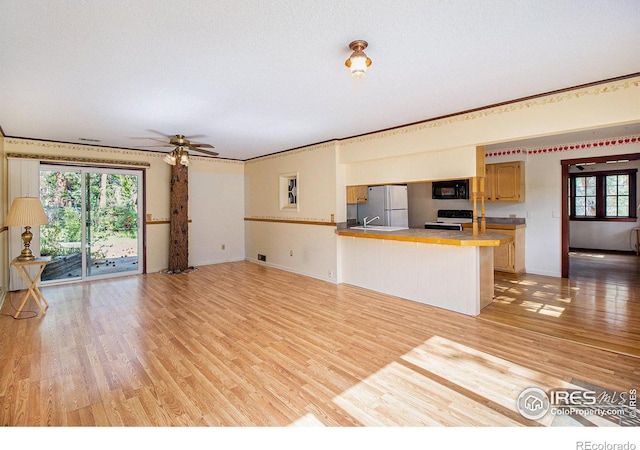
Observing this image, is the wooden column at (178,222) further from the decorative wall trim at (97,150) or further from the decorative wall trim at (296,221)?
the decorative wall trim at (296,221)

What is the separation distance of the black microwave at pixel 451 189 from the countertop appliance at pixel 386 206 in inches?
45.2

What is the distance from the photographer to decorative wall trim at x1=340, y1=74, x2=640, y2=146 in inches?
112

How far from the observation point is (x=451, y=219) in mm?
6836

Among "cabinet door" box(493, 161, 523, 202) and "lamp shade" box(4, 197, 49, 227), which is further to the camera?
"cabinet door" box(493, 161, 523, 202)

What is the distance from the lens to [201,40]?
2180 millimetres

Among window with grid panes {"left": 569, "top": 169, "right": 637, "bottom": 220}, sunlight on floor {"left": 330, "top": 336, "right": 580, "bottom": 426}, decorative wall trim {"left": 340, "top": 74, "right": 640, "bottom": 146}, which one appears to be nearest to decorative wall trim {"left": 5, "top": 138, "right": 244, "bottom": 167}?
decorative wall trim {"left": 340, "top": 74, "right": 640, "bottom": 146}

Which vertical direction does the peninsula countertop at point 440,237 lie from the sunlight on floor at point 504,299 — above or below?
above

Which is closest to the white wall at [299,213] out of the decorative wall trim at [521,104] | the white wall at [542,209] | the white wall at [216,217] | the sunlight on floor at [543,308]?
the white wall at [216,217]

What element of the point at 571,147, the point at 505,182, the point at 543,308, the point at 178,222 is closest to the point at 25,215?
the point at 178,222

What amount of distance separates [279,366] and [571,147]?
19.4ft

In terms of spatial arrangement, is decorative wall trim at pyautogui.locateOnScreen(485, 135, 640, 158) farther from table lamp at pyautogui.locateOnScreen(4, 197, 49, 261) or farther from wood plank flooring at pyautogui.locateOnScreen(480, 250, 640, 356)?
table lamp at pyautogui.locateOnScreen(4, 197, 49, 261)

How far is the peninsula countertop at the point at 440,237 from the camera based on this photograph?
12.0ft

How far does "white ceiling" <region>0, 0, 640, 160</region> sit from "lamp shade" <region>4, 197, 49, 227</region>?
1040 millimetres
